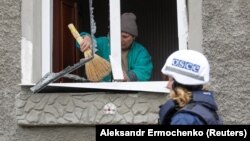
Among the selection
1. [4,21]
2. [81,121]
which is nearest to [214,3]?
[81,121]

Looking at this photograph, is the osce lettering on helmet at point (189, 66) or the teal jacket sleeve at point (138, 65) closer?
the osce lettering on helmet at point (189, 66)

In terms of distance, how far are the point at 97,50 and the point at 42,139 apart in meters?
1.01

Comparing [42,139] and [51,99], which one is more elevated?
[51,99]

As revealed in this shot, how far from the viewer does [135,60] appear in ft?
18.2

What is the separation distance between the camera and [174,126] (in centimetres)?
289

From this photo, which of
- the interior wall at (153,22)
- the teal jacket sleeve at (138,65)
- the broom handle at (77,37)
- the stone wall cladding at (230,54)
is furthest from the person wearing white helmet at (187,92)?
the interior wall at (153,22)

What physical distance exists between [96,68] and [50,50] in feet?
1.65

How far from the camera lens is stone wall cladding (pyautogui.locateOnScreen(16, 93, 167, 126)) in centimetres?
510

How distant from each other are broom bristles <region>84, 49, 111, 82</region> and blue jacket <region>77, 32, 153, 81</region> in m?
0.06

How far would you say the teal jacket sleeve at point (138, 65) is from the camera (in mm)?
5387

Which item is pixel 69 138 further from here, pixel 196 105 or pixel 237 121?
pixel 196 105

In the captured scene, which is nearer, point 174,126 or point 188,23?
point 174,126

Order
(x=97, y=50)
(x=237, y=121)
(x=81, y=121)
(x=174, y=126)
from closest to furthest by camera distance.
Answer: (x=174, y=126) < (x=237, y=121) < (x=81, y=121) < (x=97, y=50)

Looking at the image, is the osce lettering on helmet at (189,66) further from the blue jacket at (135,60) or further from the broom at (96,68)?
the broom at (96,68)
